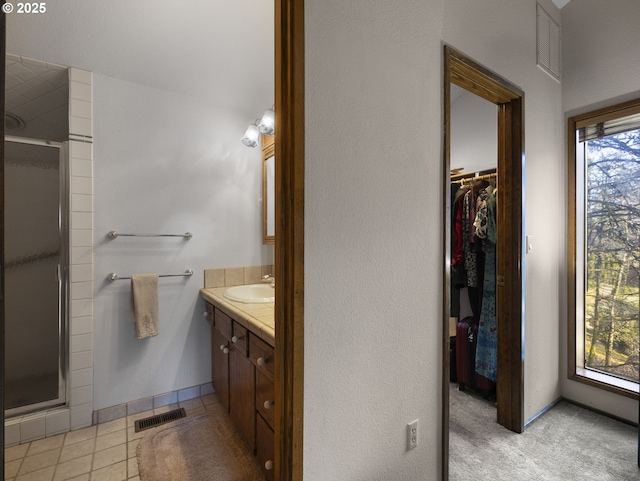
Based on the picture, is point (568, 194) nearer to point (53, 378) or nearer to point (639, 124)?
point (639, 124)

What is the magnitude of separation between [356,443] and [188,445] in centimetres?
123

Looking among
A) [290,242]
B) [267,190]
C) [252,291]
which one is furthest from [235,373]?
→ [267,190]

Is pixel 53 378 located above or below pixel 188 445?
above

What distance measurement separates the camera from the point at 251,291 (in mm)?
2414

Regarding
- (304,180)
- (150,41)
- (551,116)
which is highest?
(150,41)

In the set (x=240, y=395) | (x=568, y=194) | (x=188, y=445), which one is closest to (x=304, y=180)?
(x=240, y=395)

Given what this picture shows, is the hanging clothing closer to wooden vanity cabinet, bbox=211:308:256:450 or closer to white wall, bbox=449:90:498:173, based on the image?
white wall, bbox=449:90:498:173

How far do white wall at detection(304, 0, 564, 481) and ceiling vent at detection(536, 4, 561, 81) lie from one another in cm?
78

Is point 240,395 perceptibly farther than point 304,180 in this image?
Yes

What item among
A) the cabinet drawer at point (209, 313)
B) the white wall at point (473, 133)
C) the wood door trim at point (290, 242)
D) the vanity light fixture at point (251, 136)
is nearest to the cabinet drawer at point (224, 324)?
the cabinet drawer at point (209, 313)

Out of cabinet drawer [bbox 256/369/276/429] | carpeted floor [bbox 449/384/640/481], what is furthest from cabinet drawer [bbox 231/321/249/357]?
carpeted floor [bbox 449/384/640/481]

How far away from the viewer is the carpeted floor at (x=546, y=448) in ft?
4.96

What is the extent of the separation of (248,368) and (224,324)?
45 cm

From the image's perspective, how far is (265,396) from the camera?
4.54 ft
